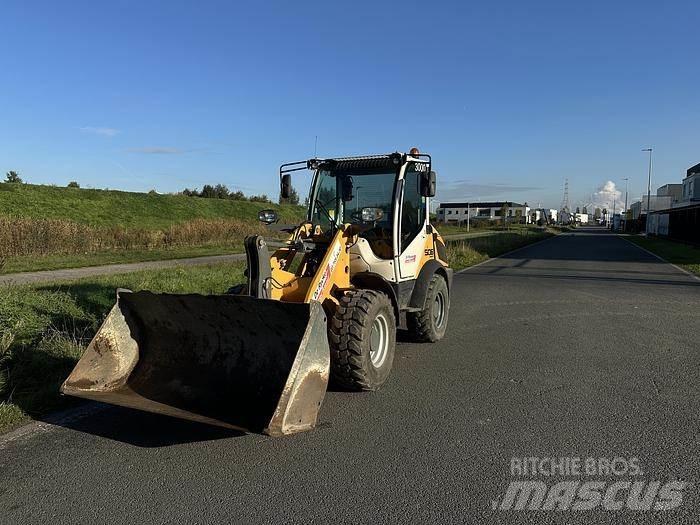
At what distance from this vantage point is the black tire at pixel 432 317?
7383 millimetres

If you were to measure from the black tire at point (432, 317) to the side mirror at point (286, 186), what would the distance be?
7.16 ft

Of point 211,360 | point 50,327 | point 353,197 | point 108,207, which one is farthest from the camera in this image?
point 108,207

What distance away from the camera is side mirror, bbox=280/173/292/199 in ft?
23.9

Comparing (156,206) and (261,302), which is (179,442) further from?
(156,206)

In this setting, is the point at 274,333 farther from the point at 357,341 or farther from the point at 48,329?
the point at 48,329

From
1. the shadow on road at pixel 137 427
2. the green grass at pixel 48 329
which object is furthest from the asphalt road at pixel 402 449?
the green grass at pixel 48 329

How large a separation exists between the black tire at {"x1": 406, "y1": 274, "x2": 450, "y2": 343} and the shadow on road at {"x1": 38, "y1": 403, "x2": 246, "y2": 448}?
3.52 metres

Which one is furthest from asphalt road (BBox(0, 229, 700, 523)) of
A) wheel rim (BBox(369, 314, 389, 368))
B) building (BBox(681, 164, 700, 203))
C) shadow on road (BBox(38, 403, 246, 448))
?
building (BBox(681, 164, 700, 203))

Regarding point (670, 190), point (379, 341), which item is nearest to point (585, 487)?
point (379, 341)

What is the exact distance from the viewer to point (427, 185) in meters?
6.80

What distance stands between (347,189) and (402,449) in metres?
3.94

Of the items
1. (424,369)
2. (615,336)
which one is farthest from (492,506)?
(615,336)

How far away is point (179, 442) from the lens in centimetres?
431

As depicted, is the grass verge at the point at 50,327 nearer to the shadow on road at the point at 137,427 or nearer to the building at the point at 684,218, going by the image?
the shadow on road at the point at 137,427
